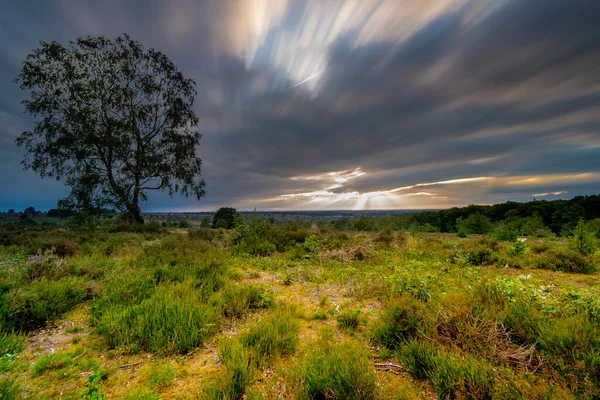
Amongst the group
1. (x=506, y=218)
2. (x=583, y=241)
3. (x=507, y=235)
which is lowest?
(x=506, y=218)

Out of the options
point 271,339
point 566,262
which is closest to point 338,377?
point 271,339

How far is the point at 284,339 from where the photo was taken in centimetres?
309

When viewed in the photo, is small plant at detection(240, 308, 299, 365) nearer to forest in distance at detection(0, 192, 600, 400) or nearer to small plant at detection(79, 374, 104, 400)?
forest in distance at detection(0, 192, 600, 400)

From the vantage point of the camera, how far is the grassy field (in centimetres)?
224

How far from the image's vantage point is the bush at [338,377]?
2.15 m

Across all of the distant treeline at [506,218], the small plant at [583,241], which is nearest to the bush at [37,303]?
the small plant at [583,241]

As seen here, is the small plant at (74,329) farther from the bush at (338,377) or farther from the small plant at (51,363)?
the bush at (338,377)

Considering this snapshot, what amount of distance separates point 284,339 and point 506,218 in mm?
56431

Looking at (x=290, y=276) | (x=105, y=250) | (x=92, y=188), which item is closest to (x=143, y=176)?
(x=92, y=188)

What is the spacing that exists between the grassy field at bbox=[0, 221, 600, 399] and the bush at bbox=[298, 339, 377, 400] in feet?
0.04

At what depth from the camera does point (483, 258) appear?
27.2ft

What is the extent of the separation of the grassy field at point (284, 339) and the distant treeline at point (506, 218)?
21633 millimetres

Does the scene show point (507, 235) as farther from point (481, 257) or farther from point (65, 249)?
point (65, 249)

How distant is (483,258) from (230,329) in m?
9.59
